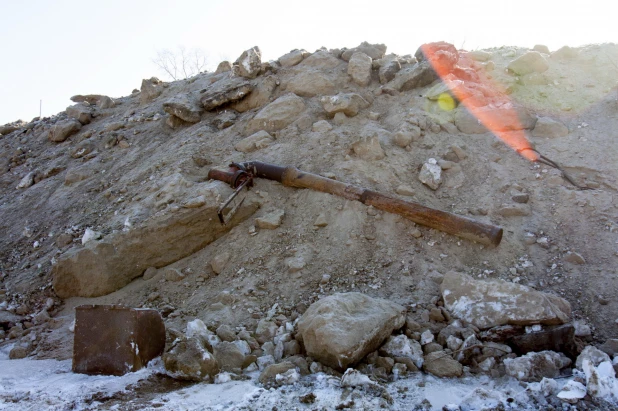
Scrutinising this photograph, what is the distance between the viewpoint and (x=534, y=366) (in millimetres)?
2992

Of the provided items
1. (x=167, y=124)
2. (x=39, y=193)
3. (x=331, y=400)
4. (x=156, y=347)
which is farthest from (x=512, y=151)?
(x=39, y=193)

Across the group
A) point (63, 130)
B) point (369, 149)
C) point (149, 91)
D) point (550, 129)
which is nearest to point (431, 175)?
point (369, 149)

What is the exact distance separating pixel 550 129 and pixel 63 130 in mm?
7385

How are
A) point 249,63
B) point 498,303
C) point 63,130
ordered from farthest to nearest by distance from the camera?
point 63,130, point 249,63, point 498,303

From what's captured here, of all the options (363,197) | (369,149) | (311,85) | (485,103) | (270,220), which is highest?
(311,85)

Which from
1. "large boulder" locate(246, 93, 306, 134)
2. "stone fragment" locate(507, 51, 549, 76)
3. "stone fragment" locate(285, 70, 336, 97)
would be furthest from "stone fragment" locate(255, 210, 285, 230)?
"stone fragment" locate(507, 51, 549, 76)

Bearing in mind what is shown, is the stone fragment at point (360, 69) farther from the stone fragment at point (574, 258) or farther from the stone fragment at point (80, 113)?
the stone fragment at point (80, 113)

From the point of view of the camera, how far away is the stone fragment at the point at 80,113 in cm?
845

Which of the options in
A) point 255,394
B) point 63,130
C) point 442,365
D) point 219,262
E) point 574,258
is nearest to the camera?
point 255,394

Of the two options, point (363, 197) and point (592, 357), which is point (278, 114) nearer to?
point (363, 197)

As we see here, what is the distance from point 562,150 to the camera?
5.34 m

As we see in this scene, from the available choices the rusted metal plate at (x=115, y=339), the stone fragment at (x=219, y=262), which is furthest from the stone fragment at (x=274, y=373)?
the stone fragment at (x=219, y=262)

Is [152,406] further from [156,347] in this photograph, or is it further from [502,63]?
[502,63]

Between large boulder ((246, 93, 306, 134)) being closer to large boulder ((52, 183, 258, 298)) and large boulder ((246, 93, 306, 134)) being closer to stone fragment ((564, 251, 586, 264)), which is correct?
large boulder ((52, 183, 258, 298))
